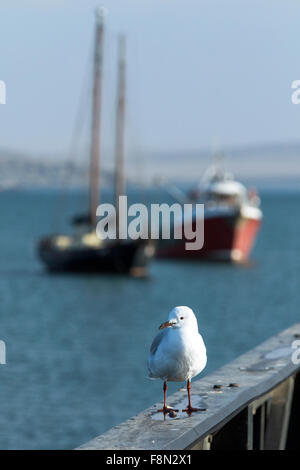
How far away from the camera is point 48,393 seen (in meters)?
27.0

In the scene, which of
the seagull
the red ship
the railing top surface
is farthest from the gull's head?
the red ship

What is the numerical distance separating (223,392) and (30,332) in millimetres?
36143

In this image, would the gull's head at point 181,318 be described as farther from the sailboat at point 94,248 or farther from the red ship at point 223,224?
the red ship at point 223,224

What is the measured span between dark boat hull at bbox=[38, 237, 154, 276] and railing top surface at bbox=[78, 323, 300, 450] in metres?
53.0

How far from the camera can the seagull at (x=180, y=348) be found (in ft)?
17.2

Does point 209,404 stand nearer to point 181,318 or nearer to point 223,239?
point 181,318

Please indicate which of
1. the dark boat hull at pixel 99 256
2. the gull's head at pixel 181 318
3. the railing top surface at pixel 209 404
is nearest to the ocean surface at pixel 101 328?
the dark boat hull at pixel 99 256

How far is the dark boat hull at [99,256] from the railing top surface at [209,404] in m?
53.0

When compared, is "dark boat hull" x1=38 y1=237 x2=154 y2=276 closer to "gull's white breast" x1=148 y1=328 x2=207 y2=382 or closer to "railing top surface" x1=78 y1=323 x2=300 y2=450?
"railing top surface" x1=78 y1=323 x2=300 y2=450

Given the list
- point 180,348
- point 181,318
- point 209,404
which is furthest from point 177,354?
point 209,404

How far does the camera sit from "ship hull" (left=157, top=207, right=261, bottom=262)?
244 ft

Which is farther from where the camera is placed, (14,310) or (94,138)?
(94,138)
